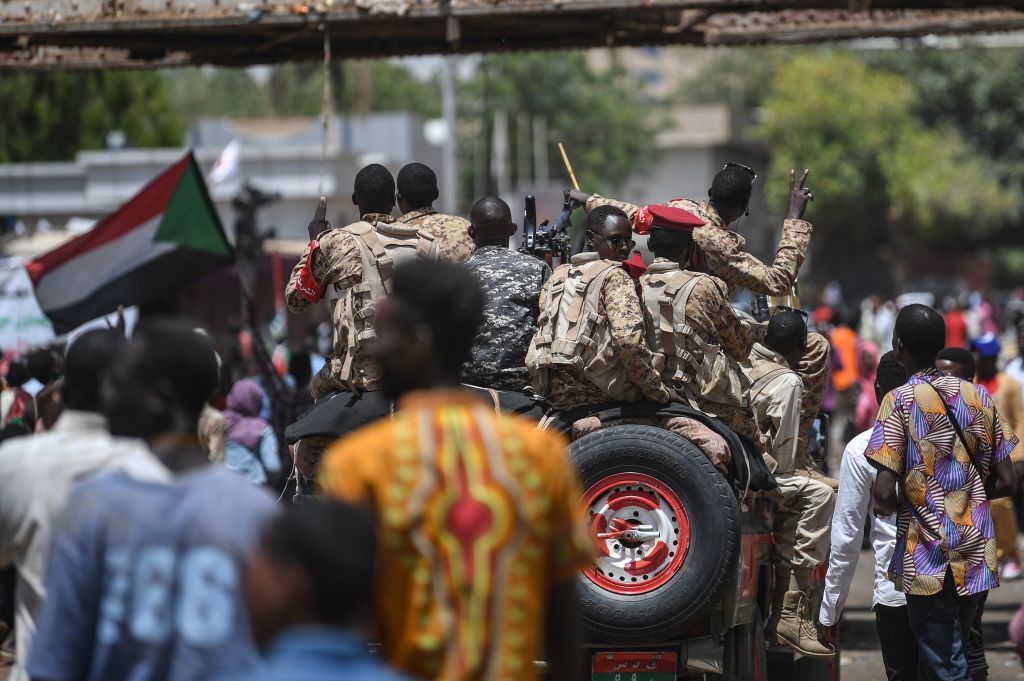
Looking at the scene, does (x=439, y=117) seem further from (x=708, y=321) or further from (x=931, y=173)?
(x=708, y=321)

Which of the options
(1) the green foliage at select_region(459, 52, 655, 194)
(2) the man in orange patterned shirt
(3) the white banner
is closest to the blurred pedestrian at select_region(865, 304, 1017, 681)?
(2) the man in orange patterned shirt

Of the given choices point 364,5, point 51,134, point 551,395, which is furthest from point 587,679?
point 51,134

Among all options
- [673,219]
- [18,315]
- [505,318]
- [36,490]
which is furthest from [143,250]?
[36,490]

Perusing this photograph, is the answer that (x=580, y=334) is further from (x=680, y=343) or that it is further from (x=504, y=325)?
(x=504, y=325)

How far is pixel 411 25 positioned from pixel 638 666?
215 inches

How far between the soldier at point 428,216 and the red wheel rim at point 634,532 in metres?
1.64

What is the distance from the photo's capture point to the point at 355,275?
7.36m

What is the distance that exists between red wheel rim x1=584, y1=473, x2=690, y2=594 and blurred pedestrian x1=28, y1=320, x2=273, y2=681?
3.21 m

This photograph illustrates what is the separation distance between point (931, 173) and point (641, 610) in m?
50.2

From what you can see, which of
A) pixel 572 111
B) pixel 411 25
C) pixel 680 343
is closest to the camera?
pixel 680 343

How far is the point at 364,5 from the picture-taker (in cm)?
997

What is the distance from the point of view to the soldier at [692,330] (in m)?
7.06

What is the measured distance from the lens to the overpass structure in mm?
10023

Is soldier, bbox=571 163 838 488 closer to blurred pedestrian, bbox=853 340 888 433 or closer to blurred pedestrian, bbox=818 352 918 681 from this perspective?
blurred pedestrian, bbox=818 352 918 681
